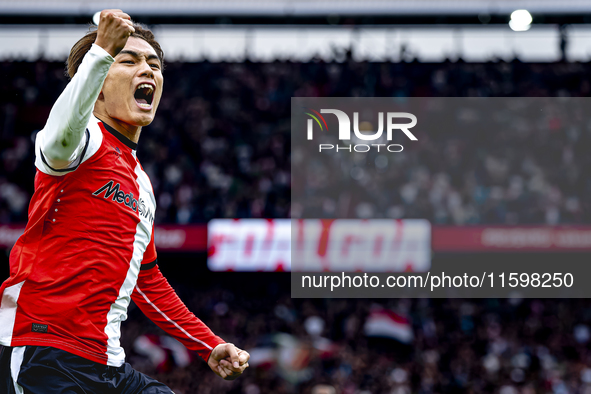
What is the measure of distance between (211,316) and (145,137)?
4.48 meters

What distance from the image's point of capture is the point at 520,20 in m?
15.2

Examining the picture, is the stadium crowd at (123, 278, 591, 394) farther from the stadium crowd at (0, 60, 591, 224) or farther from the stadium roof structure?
the stadium roof structure

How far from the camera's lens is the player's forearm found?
2807mm

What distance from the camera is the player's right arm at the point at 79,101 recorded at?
1.92 m

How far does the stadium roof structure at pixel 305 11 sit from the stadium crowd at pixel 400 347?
21.6ft

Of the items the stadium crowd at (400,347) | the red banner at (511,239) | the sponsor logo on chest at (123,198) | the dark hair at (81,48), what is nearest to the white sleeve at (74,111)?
the sponsor logo on chest at (123,198)

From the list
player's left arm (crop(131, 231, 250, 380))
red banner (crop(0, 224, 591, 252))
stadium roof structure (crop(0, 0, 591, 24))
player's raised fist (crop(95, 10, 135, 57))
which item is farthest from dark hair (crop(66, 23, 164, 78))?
stadium roof structure (crop(0, 0, 591, 24))

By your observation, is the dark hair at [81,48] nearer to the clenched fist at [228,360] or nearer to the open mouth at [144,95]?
the open mouth at [144,95]

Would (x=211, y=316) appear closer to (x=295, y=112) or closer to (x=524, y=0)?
(x=295, y=112)

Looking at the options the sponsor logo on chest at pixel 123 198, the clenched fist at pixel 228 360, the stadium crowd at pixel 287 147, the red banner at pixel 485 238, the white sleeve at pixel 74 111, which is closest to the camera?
the white sleeve at pixel 74 111

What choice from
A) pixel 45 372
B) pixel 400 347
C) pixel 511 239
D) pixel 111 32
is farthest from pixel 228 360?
pixel 511 239

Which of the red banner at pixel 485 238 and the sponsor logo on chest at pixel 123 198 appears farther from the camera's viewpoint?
the red banner at pixel 485 238

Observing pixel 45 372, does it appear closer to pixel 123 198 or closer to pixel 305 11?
pixel 123 198

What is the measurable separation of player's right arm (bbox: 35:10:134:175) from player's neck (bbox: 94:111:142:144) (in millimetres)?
445
